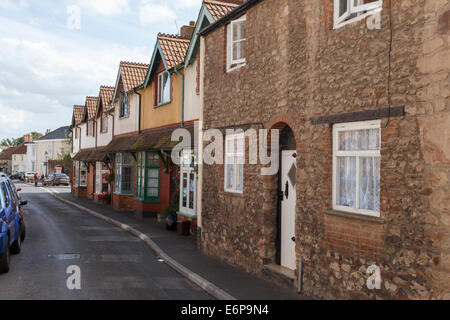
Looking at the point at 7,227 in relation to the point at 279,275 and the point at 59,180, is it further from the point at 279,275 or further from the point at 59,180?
the point at 59,180

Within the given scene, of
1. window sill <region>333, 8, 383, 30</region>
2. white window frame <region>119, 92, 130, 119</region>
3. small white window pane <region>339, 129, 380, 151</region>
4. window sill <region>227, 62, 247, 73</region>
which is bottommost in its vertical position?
small white window pane <region>339, 129, 380, 151</region>

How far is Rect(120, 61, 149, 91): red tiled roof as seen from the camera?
26.4 metres

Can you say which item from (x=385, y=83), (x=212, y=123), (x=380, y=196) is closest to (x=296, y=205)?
(x=380, y=196)

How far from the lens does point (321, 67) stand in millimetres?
8070

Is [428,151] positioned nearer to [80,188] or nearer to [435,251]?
[435,251]

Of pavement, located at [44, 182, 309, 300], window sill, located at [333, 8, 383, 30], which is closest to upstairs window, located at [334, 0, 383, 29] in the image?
window sill, located at [333, 8, 383, 30]

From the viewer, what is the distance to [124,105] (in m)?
27.1

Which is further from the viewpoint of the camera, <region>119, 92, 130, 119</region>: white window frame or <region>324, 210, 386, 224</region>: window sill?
<region>119, 92, 130, 119</region>: white window frame

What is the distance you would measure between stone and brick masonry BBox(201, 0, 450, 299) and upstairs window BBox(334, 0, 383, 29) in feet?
0.45

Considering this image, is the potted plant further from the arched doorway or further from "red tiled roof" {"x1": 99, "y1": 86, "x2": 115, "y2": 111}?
the arched doorway

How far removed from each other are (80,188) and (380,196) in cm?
3472

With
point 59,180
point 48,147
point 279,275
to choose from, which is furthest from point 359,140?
point 48,147

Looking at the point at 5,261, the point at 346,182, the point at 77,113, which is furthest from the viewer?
the point at 77,113

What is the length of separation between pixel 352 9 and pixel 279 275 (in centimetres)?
501
